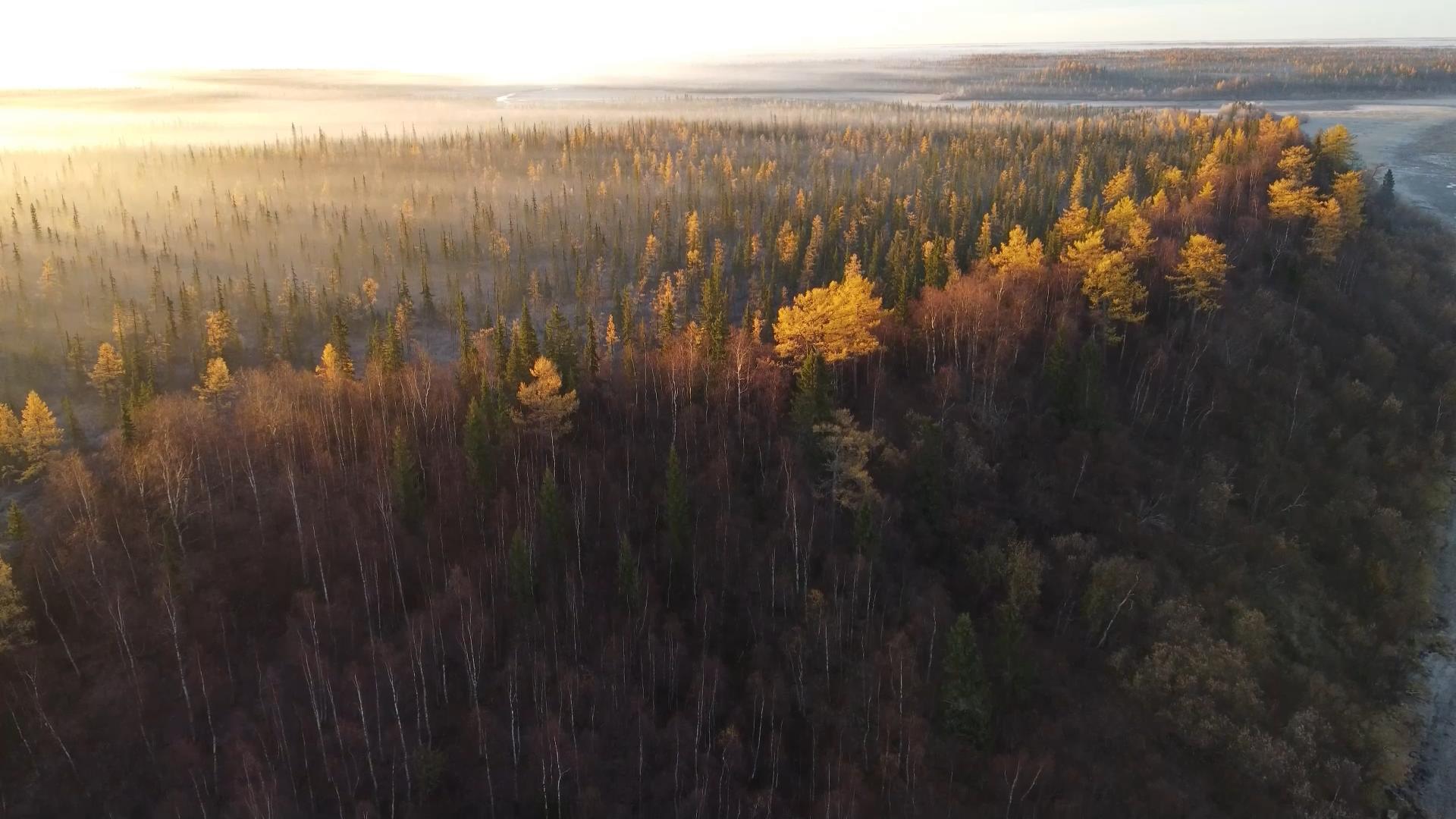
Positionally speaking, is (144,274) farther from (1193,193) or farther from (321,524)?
(1193,193)

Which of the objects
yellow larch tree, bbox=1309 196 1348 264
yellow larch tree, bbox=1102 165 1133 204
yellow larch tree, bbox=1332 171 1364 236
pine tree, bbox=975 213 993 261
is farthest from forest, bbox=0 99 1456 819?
yellow larch tree, bbox=1102 165 1133 204

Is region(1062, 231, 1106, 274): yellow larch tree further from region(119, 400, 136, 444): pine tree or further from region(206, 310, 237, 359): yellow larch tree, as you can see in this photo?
region(206, 310, 237, 359): yellow larch tree

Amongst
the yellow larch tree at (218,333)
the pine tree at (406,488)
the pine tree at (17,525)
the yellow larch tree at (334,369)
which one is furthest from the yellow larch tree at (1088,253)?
the yellow larch tree at (218,333)

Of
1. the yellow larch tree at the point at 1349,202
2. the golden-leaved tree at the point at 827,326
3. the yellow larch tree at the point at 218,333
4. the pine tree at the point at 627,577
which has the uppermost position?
the yellow larch tree at the point at 1349,202

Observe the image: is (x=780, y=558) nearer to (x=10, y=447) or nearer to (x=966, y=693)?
(x=966, y=693)

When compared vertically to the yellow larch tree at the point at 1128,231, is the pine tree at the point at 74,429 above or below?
below

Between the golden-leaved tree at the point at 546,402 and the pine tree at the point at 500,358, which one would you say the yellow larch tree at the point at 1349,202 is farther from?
the pine tree at the point at 500,358

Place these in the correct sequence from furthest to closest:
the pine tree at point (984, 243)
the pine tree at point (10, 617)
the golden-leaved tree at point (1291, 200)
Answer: the pine tree at point (984, 243)
the golden-leaved tree at point (1291, 200)
the pine tree at point (10, 617)

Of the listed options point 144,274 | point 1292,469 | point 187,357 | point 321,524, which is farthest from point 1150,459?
point 144,274
